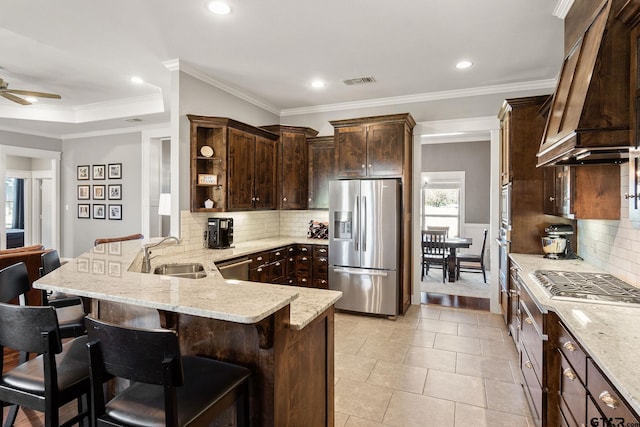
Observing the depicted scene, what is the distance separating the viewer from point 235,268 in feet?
12.6

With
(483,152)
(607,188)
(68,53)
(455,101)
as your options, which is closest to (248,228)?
(68,53)

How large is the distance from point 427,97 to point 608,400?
4380 millimetres

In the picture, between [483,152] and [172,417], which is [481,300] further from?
[172,417]

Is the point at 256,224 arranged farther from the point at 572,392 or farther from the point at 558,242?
the point at 572,392

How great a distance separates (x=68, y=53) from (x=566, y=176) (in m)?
4.92

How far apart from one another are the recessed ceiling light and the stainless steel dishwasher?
2.26 m

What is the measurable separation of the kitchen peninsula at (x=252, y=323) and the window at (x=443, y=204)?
6.92m

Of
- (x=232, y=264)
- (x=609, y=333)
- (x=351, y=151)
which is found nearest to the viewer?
(x=609, y=333)

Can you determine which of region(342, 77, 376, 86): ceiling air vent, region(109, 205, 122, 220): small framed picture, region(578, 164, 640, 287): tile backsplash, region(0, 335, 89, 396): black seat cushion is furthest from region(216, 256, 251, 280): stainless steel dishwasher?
region(109, 205, 122, 220): small framed picture

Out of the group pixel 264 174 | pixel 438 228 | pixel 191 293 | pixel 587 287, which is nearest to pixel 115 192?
pixel 264 174

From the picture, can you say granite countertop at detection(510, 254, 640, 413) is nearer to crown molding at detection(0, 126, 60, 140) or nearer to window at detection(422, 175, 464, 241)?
window at detection(422, 175, 464, 241)

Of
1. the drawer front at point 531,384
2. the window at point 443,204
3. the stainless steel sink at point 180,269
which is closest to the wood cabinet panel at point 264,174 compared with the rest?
the stainless steel sink at point 180,269

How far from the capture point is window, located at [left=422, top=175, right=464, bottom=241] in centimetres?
816

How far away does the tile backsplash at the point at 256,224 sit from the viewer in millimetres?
4012
